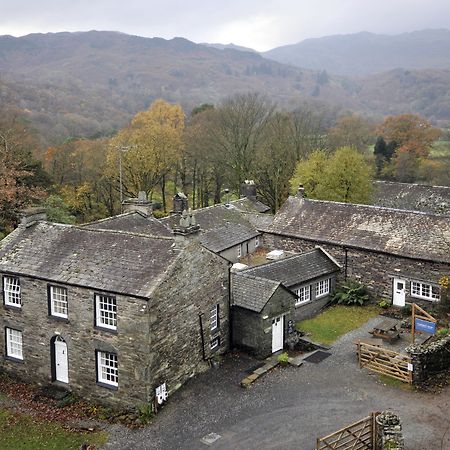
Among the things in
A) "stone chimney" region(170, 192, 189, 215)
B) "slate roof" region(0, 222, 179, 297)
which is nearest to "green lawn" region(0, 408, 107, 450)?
"slate roof" region(0, 222, 179, 297)

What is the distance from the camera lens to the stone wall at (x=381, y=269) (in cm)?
3284

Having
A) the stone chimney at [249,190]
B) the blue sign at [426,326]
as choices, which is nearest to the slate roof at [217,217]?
the stone chimney at [249,190]

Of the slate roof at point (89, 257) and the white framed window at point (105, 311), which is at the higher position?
the slate roof at point (89, 257)

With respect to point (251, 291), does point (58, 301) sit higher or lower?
higher

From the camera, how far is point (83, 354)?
77.2 ft

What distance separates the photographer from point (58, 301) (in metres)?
24.1

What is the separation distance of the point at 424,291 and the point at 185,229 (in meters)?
17.1

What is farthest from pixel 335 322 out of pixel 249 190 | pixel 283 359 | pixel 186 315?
Answer: pixel 249 190

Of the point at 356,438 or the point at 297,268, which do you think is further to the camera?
the point at 297,268

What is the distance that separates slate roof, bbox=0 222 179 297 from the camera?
22688 millimetres

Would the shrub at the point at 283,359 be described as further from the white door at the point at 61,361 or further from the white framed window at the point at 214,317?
the white door at the point at 61,361

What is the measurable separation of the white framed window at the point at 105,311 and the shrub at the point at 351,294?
55.3ft

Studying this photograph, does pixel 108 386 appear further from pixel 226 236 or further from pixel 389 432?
pixel 226 236

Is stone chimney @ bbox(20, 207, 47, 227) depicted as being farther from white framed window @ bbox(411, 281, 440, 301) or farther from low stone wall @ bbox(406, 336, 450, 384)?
white framed window @ bbox(411, 281, 440, 301)
